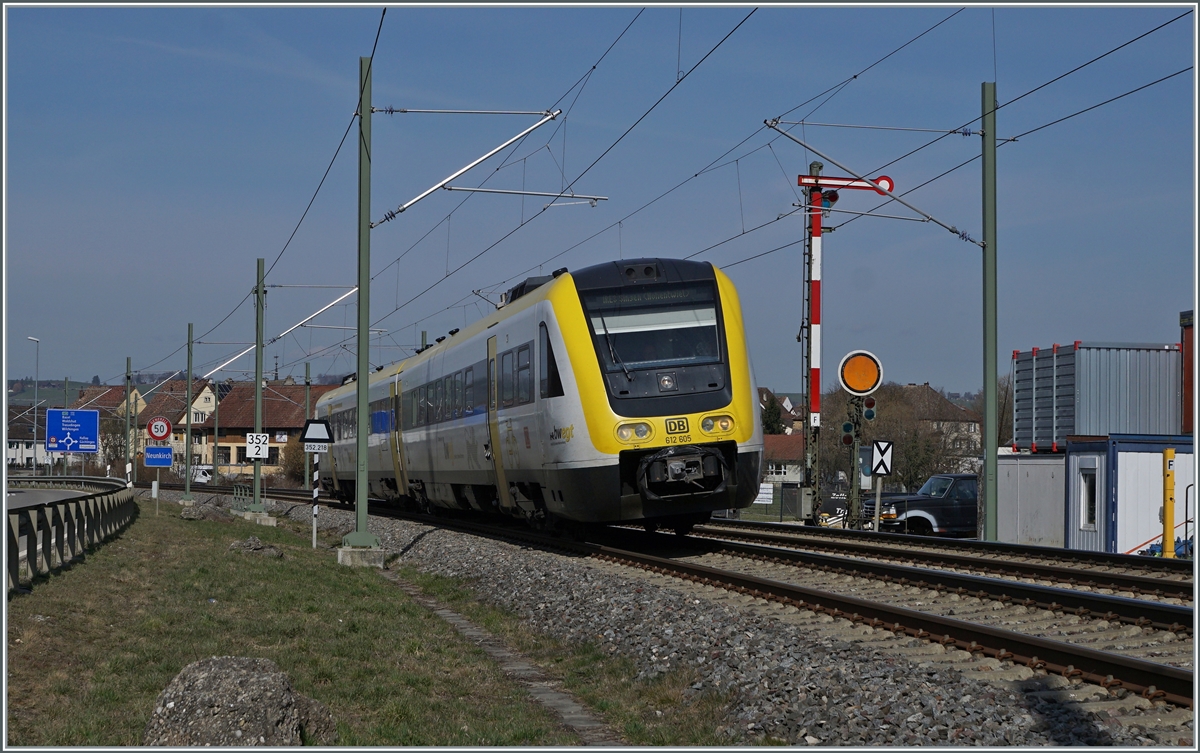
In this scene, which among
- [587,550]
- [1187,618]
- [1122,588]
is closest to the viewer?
[1187,618]

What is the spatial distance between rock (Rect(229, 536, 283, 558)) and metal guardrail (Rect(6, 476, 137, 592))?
6.94ft

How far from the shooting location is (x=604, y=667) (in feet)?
33.5

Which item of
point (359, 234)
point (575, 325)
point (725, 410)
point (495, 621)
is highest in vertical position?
point (359, 234)

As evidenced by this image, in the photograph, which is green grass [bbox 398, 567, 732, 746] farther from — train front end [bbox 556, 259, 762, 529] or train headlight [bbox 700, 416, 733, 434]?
train headlight [bbox 700, 416, 733, 434]

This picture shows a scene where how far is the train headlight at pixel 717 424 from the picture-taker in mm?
15266

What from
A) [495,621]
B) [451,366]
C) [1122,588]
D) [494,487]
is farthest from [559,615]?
[451,366]

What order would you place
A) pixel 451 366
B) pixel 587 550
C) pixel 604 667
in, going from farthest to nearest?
pixel 451 366 → pixel 587 550 → pixel 604 667

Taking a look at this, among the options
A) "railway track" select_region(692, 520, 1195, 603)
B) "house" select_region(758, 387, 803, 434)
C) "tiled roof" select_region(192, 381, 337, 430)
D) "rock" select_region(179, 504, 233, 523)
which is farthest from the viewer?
"house" select_region(758, 387, 803, 434)

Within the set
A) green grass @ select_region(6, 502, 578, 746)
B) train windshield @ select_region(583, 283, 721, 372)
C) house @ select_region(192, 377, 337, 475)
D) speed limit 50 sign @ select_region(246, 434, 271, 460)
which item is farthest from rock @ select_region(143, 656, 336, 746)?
house @ select_region(192, 377, 337, 475)

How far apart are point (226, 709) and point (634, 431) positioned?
349 inches

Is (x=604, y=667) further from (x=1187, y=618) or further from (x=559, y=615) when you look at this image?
(x=1187, y=618)

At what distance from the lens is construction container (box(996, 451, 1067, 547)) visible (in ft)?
78.4

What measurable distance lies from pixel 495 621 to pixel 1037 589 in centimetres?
571

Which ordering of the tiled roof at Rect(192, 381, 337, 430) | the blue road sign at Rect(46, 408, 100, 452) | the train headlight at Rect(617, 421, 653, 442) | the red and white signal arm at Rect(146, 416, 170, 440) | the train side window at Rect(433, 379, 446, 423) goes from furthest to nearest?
the tiled roof at Rect(192, 381, 337, 430) < the blue road sign at Rect(46, 408, 100, 452) < the red and white signal arm at Rect(146, 416, 170, 440) < the train side window at Rect(433, 379, 446, 423) < the train headlight at Rect(617, 421, 653, 442)
